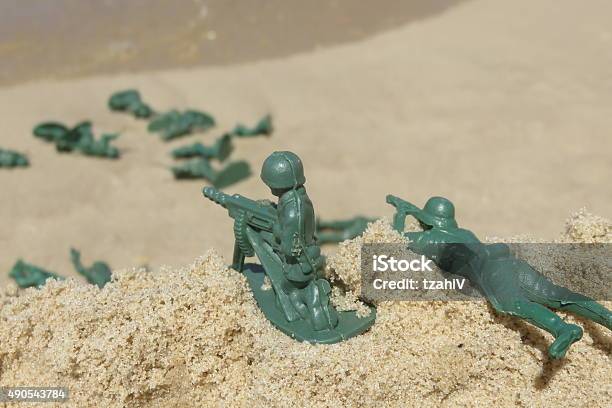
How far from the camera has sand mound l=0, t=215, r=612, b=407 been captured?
9.14 ft

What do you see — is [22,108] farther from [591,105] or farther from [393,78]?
[591,105]

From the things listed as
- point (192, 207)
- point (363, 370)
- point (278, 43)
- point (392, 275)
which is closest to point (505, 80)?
point (278, 43)

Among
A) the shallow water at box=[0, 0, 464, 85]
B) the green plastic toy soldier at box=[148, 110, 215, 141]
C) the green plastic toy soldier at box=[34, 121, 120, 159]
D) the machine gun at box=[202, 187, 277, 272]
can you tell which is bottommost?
the machine gun at box=[202, 187, 277, 272]

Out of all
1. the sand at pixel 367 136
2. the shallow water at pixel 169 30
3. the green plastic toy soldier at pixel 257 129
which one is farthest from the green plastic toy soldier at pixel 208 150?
the shallow water at pixel 169 30

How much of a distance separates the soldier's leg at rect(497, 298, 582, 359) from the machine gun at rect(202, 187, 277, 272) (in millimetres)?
1228

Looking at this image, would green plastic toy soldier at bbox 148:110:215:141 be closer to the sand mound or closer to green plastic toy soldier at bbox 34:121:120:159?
green plastic toy soldier at bbox 34:121:120:159

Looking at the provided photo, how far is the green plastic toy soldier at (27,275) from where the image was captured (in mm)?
4609

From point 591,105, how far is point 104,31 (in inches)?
320

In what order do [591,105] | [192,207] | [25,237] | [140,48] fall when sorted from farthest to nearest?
[140,48], [591,105], [192,207], [25,237]

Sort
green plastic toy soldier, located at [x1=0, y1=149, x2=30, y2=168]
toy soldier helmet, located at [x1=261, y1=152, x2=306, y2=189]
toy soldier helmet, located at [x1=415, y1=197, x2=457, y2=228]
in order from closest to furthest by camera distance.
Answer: toy soldier helmet, located at [x1=261, y1=152, x2=306, y2=189] < toy soldier helmet, located at [x1=415, y1=197, x2=457, y2=228] < green plastic toy soldier, located at [x1=0, y1=149, x2=30, y2=168]

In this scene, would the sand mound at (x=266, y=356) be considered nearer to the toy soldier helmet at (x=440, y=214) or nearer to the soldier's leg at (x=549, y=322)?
the soldier's leg at (x=549, y=322)

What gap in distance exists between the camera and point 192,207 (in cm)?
584

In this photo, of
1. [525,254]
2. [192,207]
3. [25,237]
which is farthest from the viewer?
[192,207]

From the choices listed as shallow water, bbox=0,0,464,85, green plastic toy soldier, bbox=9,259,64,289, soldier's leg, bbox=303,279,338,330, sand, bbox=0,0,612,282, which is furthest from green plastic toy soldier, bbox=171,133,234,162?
soldier's leg, bbox=303,279,338,330
